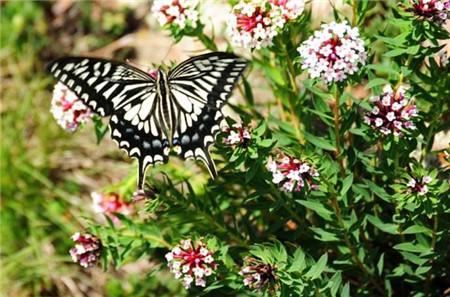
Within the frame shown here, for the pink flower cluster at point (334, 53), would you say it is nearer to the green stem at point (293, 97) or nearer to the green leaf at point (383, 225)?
the green stem at point (293, 97)

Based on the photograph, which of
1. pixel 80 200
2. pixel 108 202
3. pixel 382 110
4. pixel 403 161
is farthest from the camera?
pixel 80 200

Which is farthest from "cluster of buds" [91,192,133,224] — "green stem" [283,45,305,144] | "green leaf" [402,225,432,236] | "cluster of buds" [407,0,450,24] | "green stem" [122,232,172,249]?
"cluster of buds" [407,0,450,24]

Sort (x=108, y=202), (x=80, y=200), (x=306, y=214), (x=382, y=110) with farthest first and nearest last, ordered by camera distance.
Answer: (x=80, y=200) < (x=108, y=202) < (x=306, y=214) < (x=382, y=110)

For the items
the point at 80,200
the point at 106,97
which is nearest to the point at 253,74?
the point at 80,200

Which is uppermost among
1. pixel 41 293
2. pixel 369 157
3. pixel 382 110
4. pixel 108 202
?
pixel 382 110

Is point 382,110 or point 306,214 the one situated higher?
point 382,110

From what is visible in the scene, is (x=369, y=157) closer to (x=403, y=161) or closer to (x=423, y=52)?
(x=403, y=161)
